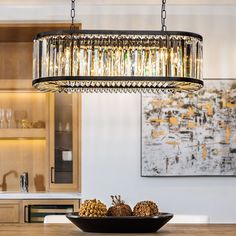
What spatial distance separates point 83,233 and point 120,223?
0.23 meters

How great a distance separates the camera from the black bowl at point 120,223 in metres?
3.53

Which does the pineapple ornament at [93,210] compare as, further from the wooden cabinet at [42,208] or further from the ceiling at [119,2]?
the ceiling at [119,2]

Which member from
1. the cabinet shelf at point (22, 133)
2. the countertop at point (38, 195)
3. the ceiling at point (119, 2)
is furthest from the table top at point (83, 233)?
the cabinet shelf at point (22, 133)

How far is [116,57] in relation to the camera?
3568 millimetres

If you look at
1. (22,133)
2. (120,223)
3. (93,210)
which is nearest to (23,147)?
(22,133)

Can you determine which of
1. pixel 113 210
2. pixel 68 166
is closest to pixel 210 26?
pixel 68 166

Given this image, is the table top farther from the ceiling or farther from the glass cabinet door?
the ceiling

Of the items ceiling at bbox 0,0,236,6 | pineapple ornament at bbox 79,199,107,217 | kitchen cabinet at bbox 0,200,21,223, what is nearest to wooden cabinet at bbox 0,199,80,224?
kitchen cabinet at bbox 0,200,21,223

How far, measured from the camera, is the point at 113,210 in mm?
3658

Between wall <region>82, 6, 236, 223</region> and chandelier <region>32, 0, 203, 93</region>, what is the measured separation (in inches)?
91.1

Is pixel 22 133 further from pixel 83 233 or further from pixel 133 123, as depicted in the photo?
pixel 83 233

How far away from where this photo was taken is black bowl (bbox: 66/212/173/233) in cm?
353

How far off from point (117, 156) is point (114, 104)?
48 centimetres

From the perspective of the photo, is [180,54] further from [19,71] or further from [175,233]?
[19,71]
